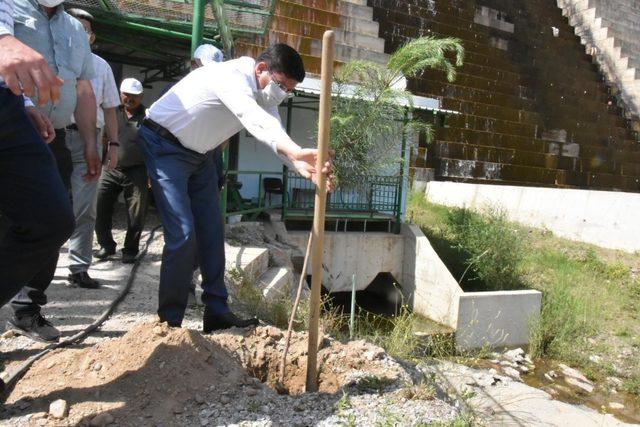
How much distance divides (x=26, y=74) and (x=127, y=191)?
3.58m

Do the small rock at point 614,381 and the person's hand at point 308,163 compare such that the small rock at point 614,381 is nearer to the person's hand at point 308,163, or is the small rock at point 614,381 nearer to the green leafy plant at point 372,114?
the green leafy plant at point 372,114

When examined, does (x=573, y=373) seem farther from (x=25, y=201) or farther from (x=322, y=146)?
(x=25, y=201)

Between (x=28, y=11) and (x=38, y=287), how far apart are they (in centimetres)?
136

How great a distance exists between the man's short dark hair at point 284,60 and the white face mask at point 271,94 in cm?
8

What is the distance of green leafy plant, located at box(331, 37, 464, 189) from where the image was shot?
861cm

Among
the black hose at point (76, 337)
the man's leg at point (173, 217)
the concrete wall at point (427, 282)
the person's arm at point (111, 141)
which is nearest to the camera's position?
the black hose at point (76, 337)

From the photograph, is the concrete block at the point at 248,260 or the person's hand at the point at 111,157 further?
the concrete block at the point at 248,260

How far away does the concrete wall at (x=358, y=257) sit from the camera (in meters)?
9.52

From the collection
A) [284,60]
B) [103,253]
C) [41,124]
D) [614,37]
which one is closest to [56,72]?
[41,124]

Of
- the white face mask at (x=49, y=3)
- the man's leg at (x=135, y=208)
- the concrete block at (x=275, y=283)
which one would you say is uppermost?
the white face mask at (x=49, y=3)

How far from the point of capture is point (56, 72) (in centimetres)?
273

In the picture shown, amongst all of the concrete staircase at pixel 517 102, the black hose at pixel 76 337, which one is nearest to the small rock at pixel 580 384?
the black hose at pixel 76 337

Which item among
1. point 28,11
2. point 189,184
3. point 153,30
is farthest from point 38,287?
point 153,30

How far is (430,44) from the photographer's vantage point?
929 centimetres
